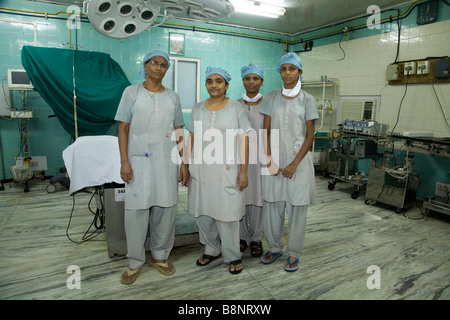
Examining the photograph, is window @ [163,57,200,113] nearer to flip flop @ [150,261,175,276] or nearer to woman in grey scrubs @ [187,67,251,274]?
woman in grey scrubs @ [187,67,251,274]

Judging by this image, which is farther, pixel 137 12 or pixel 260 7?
pixel 260 7

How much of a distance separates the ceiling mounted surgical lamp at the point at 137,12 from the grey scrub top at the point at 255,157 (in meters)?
0.72

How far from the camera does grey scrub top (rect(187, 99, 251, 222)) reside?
6.86ft

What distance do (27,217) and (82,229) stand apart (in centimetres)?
77

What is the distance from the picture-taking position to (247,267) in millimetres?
2377

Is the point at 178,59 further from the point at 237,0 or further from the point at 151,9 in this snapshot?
the point at 151,9

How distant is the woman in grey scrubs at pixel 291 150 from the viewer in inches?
86.4

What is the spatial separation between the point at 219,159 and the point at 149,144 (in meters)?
0.47

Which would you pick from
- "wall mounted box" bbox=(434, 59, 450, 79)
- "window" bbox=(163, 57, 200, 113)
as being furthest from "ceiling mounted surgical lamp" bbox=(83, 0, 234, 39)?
"wall mounted box" bbox=(434, 59, 450, 79)

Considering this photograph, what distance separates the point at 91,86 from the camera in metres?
4.38

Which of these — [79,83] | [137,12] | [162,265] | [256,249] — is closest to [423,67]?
[256,249]

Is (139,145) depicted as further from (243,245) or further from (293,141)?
(243,245)

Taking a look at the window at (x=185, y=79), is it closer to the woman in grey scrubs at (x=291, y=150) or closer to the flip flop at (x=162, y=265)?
the woman in grey scrubs at (x=291, y=150)
